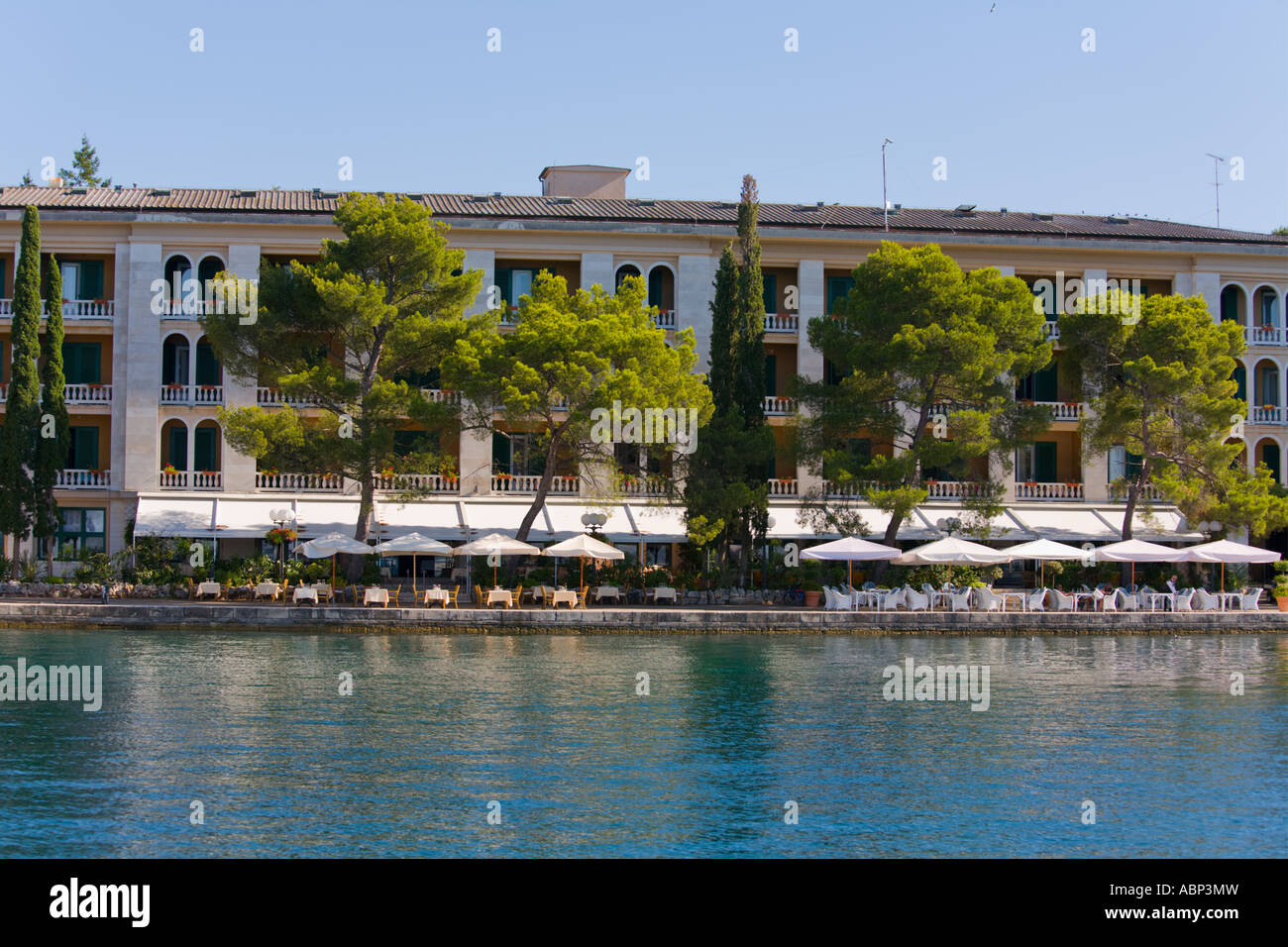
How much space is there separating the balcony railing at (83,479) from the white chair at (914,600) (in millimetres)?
28867

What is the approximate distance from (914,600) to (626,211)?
794 inches

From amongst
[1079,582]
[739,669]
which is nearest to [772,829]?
[739,669]

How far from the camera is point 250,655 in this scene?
30844mm

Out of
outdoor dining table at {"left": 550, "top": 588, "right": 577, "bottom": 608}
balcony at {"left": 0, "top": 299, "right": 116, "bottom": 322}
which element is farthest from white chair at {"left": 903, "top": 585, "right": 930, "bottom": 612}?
balcony at {"left": 0, "top": 299, "right": 116, "bottom": 322}

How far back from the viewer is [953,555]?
3975cm

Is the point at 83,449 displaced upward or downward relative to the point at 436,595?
upward

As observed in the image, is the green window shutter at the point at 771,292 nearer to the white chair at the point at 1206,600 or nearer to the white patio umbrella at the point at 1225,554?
the white patio umbrella at the point at 1225,554

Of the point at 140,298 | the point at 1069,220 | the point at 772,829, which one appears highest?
the point at 1069,220

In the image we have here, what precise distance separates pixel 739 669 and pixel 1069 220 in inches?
1317

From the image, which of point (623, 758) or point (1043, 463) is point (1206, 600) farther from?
point (623, 758)

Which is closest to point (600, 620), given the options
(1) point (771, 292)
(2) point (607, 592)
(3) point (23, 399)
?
(2) point (607, 592)

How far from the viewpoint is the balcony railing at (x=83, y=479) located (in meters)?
46.8

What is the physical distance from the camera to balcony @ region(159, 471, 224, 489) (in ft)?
154
